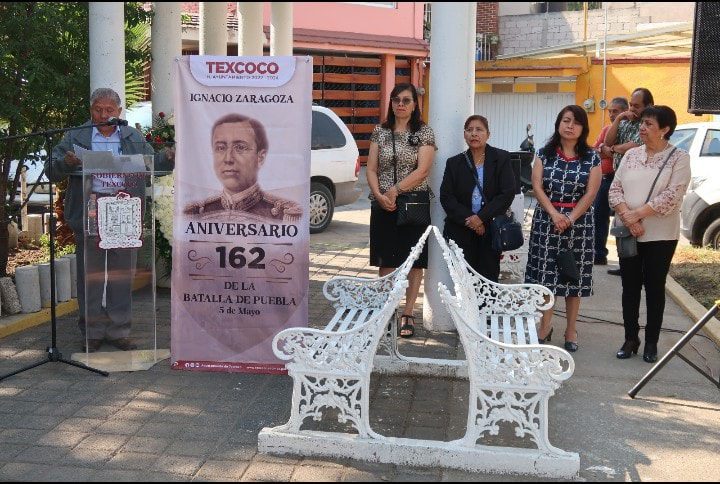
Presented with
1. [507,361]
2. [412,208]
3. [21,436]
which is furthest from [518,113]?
[21,436]

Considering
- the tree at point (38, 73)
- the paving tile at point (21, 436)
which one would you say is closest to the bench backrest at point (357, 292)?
the paving tile at point (21, 436)

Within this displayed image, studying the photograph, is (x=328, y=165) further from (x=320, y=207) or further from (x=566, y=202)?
(x=566, y=202)

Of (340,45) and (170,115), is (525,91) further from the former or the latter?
(170,115)

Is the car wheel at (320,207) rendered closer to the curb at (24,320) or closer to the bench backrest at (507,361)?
the curb at (24,320)

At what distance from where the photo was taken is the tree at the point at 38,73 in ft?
25.6

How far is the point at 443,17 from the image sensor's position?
6.94 metres

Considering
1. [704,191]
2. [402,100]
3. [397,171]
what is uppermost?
[402,100]

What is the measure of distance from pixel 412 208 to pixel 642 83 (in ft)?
56.9

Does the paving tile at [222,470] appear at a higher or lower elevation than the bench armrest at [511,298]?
lower

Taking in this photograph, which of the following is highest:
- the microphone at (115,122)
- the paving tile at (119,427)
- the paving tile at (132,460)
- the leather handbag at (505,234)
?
the microphone at (115,122)

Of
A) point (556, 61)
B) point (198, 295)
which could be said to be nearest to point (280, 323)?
point (198, 295)

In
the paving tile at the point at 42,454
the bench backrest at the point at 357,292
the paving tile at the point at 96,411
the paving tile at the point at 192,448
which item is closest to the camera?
the paving tile at the point at 42,454

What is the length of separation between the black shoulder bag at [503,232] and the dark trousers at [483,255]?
3.5 inches

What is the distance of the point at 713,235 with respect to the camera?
464 inches
